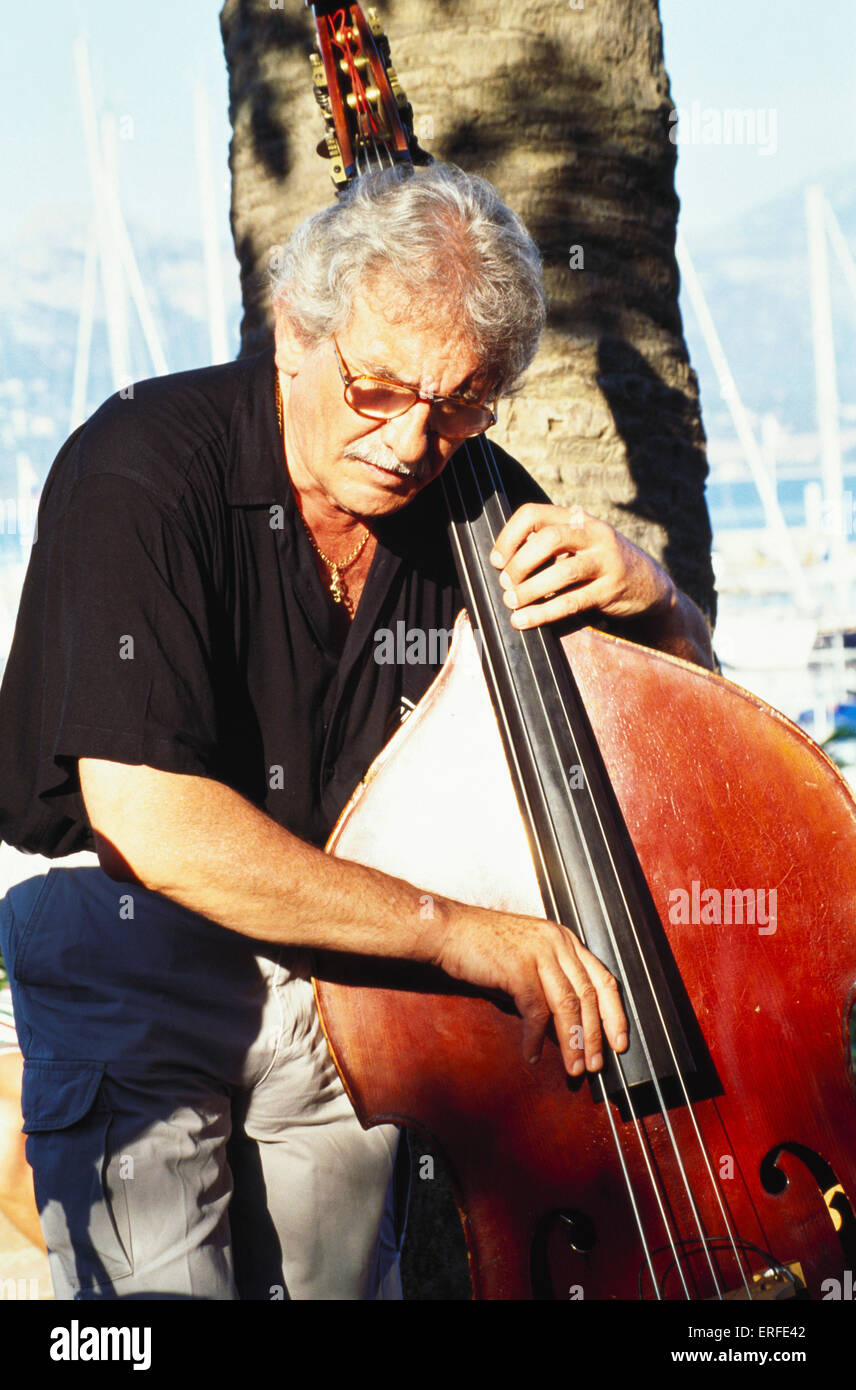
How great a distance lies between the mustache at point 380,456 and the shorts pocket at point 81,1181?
985 millimetres

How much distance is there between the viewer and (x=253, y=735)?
5.65 feet

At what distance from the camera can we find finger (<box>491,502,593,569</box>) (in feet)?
5.56

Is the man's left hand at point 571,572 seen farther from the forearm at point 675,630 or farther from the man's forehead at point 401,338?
the man's forehead at point 401,338

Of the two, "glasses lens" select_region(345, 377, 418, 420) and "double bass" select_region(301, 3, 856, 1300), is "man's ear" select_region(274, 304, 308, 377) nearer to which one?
"glasses lens" select_region(345, 377, 418, 420)

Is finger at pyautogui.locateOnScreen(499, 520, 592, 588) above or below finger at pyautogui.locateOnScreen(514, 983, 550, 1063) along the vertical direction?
above

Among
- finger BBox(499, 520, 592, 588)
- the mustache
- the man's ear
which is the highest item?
the man's ear

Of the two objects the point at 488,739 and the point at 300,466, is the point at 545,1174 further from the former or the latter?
the point at 300,466

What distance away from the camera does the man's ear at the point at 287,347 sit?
5.54 ft

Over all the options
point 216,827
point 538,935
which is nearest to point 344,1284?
point 538,935

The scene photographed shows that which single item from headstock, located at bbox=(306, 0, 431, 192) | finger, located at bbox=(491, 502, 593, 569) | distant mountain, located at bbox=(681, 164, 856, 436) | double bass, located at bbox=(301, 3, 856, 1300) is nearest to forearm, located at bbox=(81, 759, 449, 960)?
double bass, located at bbox=(301, 3, 856, 1300)

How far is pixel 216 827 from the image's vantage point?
1427 millimetres

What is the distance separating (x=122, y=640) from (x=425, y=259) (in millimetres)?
677

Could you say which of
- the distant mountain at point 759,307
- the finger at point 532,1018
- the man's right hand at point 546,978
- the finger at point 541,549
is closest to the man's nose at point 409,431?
the finger at point 541,549

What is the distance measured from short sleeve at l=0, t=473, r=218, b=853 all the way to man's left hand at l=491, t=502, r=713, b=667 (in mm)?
470
